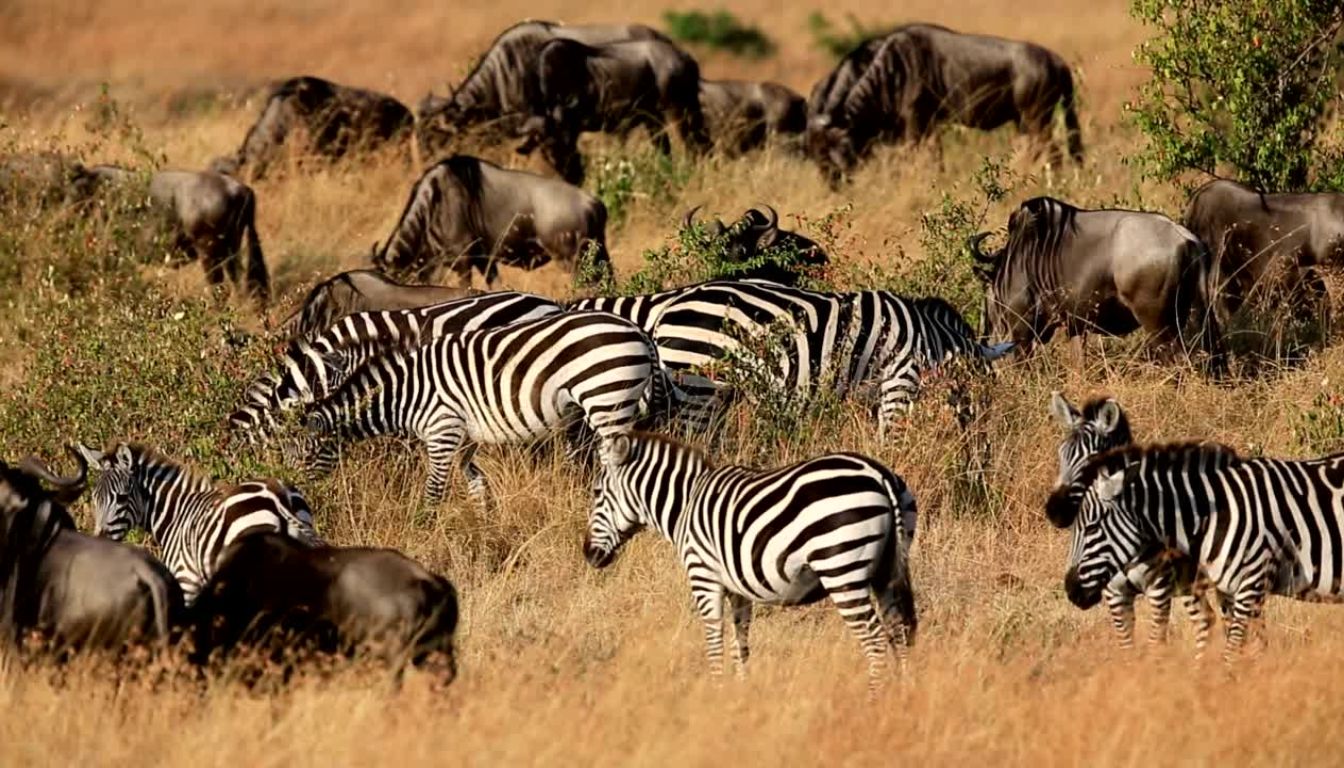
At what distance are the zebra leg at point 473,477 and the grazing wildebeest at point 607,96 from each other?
301 inches

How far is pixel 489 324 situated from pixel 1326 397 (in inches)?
168

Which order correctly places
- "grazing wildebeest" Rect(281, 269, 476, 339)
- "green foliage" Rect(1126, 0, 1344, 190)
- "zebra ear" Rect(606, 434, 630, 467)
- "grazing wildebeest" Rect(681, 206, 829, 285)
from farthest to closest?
"green foliage" Rect(1126, 0, 1344, 190)
"grazing wildebeest" Rect(681, 206, 829, 285)
"grazing wildebeest" Rect(281, 269, 476, 339)
"zebra ear" Rect(606, 434, 630, 467)

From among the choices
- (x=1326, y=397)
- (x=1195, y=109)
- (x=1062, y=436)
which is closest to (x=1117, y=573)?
(x=1062, y=436)

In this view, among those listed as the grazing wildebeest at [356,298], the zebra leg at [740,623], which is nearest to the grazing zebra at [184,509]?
the zebra leg at [740,623]

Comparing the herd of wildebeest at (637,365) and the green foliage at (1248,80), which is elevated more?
the green foliage at (1248,80)

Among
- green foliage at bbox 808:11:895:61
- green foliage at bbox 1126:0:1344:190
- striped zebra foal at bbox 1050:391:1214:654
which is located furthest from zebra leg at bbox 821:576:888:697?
green foliage at bbox 808:11:895:61

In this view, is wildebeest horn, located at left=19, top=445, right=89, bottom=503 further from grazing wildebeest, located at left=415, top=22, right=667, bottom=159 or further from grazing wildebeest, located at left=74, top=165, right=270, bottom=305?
grazing wildebeest, located at left=415, top=22, right=667, bottom=159

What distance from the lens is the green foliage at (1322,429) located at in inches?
412

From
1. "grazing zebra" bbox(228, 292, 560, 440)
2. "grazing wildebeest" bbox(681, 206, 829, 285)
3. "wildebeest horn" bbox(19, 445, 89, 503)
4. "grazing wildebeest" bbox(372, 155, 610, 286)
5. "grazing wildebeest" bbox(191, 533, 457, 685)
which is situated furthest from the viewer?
"grazing wildebeest" bbox(372, 155, 610, 286)

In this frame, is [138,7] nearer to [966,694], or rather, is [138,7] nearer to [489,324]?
[489,324]

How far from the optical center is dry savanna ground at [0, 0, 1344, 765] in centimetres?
671

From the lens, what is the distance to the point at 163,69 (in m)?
33.5

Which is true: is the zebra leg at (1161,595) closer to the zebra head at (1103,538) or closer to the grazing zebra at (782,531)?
the zebra head at (1103,538)

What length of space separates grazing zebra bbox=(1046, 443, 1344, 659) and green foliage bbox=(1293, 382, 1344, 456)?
7.84ft
